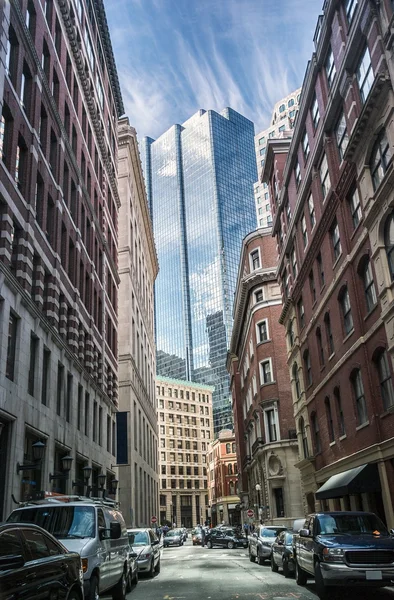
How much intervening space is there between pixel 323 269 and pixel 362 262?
6270 mm

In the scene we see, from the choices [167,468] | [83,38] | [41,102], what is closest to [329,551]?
[41,102]

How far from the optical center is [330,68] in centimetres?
2838

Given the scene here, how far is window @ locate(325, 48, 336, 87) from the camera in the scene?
27.8 metres

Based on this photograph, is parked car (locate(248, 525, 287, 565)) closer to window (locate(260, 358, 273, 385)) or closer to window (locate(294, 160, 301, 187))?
window (locate(294, 160, 301, 187))

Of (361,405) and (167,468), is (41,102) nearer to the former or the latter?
(361,405)

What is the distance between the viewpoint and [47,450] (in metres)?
24.1

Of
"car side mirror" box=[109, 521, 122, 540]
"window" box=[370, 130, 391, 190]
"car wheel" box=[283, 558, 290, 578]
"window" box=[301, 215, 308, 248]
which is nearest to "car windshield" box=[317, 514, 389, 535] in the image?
"car wheel" box=[283, 558, 290, 578]

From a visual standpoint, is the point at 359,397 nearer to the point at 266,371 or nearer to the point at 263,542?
the point at 263,542

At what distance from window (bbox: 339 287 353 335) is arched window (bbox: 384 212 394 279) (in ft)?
16.7

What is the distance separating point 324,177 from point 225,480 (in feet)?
297

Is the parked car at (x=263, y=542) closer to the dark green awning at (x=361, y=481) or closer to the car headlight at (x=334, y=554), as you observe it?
the dark green awning at (x=361, y=481)

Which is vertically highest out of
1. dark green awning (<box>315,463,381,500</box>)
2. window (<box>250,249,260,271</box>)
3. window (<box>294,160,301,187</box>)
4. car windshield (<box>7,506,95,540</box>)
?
window (<box>250,249,260,271</box>)

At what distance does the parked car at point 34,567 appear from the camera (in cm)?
680

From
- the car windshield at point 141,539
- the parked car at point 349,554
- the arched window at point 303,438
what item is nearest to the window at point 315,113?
the arched window at point 303,438
